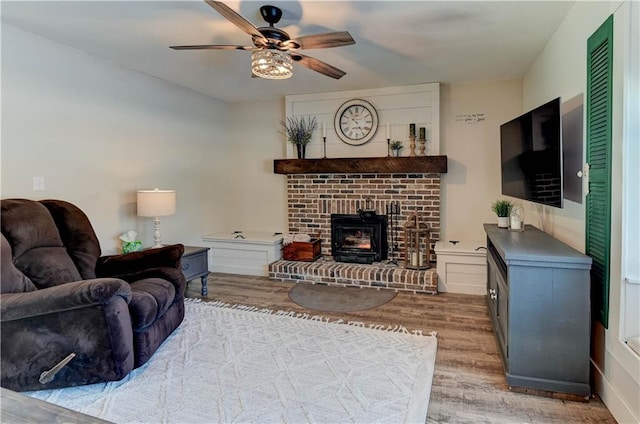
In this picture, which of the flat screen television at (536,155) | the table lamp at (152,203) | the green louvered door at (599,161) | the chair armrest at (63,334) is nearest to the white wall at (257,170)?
the table lamp at (152,203)

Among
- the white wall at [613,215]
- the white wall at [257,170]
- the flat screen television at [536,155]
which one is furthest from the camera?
the white wall at [257,170]

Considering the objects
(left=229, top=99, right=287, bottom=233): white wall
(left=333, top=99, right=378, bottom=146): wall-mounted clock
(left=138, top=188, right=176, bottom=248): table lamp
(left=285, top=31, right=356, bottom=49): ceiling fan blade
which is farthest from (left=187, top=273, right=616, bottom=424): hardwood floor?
(left=285, top=31, right=356, bottom=49): ceiling fan blade

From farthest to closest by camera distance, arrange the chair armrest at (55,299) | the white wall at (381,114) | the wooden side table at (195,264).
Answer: the white wall at (381,114) → the wooden side table at (195,264) → the chair armrest at (55,299)

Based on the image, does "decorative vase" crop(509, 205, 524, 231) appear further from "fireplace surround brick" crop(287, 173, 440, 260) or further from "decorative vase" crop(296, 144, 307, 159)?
"decorative vase" crop(296, 144, 307, 159)

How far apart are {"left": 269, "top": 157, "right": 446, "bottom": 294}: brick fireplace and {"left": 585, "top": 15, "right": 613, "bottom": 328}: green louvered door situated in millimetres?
1965

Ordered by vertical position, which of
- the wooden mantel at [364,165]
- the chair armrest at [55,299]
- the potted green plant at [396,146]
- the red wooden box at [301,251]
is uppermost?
the potted green plant at [396,146]

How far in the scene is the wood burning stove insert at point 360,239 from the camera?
4.73m

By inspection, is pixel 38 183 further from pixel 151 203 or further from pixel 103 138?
pixel 151 203

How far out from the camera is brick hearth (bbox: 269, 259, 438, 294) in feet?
13.3

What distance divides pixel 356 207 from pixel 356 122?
112cm

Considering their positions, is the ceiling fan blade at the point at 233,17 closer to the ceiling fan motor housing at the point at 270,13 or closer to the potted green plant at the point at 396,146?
the ceiling fan motor housing at the point at 270,13

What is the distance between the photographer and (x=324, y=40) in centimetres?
233

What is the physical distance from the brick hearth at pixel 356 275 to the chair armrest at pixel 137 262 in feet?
5.53

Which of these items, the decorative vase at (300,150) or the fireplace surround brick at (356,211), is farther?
the decorative vase at (300,150)
